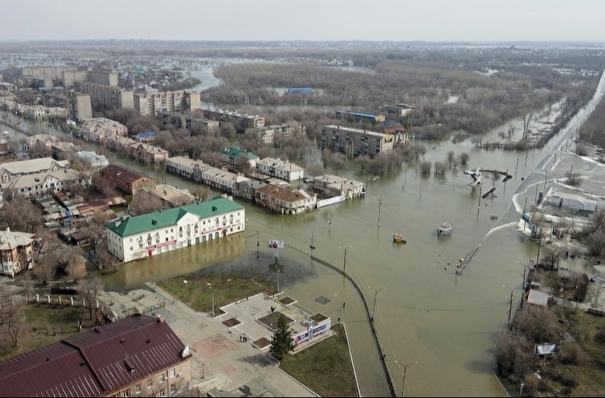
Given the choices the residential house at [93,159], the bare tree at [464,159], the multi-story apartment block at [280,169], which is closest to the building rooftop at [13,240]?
the residential house at [93,159]

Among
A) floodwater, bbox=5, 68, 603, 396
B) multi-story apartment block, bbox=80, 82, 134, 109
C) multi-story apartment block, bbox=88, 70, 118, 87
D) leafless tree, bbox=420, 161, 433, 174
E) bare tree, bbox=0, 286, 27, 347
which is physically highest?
multi-story apartment block, bbox=88, 70, 118, 87

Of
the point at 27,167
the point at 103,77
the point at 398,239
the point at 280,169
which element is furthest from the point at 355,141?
the point at 103,77

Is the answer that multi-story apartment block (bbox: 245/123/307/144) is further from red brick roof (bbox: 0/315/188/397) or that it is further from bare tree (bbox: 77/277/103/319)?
red brick roof (bbox: 0/315/188/397)

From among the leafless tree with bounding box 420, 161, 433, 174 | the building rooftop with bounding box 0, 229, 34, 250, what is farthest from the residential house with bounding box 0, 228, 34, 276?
the leafless tree with bounding box 420, 161, 433, 174

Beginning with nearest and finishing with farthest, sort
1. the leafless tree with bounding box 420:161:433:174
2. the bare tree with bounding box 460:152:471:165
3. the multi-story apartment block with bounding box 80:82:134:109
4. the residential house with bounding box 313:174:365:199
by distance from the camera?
the residential house with bounding box 313:174:365:199 → the leafless tree with bounding box 420:161:433:174 → the bare tree with bounding box 460:152:471:165 → the multi-story apartment block with bounding box 80:82:134:109

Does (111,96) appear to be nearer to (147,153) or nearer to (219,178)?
(147,153)

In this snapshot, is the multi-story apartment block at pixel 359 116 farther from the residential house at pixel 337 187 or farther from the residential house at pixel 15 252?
the residential house at pixel 15 252

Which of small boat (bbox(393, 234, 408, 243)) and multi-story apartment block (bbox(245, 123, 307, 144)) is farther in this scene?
multi-story apartment block (bbox(245, 123, 307, 144))
